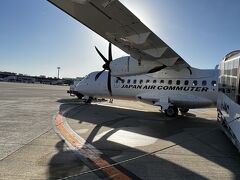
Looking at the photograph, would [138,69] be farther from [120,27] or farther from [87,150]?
[87,150]

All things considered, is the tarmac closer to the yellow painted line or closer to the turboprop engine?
the yellow painted line

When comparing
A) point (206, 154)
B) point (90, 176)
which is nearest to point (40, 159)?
point (90, 176)

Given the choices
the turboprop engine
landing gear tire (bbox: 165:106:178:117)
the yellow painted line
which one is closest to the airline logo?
landing gear tire (bbox: 165:106:178:117)

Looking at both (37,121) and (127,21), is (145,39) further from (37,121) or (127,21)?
(37,121)

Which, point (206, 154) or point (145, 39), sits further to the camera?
point (145, 39)

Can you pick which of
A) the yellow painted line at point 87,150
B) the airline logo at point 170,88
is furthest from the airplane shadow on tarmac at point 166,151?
the airline logo at point 170,88

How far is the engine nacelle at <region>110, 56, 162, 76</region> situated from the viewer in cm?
1531

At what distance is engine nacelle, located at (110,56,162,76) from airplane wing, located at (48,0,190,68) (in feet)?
1.56

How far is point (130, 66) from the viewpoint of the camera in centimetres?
1562

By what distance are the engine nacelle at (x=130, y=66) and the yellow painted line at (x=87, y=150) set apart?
218 inches

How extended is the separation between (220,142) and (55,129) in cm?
666

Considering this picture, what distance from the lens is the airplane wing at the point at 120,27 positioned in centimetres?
869

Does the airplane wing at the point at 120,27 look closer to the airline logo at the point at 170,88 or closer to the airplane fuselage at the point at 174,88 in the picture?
the airplane fuselage at the point at 174,88

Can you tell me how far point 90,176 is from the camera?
5703 millimetres
